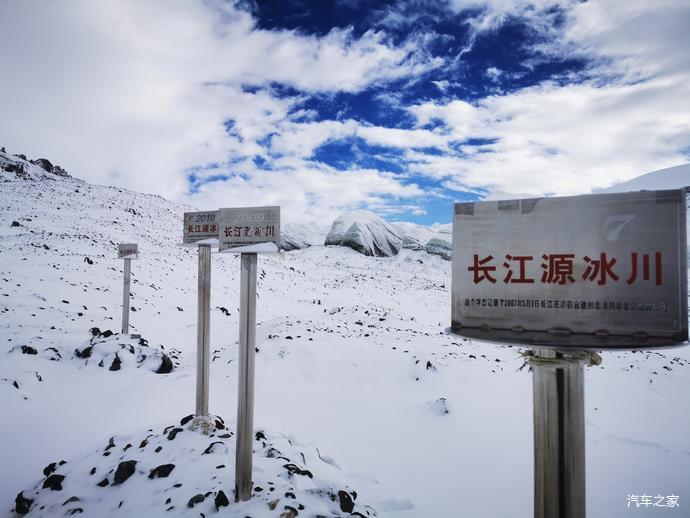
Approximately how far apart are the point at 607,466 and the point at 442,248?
58336mm

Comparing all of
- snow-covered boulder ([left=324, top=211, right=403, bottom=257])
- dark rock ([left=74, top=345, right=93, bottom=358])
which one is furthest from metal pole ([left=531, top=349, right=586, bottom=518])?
snow-covered boulder ([left=324, top=211, right=403, bottom=257])

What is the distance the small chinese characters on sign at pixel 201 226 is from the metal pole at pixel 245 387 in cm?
146

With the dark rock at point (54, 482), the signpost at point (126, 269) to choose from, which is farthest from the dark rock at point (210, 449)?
the signpost at point (126, 269)

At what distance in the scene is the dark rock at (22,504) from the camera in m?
4.69

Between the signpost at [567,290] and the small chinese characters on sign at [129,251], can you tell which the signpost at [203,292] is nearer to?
the signpost at [567,290]

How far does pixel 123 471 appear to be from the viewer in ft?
16.1

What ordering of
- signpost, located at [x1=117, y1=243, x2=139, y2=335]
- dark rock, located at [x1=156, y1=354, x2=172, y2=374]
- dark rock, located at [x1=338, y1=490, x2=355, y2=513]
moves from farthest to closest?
signpost, located at [x1=117, y1=243, x2=139, y2=335] < dark rock, located at [x1=156, y1=354, x2=172, y2=374] < dark rock, located at [x1=338, y1=490, x2=355, y2=513]

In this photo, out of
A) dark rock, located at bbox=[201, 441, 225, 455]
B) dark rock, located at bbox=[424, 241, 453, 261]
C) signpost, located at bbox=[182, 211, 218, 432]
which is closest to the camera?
dark rock, located at bbox=[201, 441, 225, 455]

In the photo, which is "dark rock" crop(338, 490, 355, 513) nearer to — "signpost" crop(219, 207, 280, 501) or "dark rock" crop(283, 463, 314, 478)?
"dark rock" crop(283, 463, 314, 478)

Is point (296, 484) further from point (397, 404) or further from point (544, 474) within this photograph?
point (397, 404)

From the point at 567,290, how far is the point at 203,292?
5.46 metres

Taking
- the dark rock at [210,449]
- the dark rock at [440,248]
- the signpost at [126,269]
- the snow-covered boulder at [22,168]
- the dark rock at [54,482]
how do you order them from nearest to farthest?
the dark rock at [54,482]
the dark rock at [210,449]
the signpost at [126,269]
the snow-covered boulder at [22,168]
the dark rock at [440,248]

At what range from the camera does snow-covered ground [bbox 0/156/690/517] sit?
16.6ft

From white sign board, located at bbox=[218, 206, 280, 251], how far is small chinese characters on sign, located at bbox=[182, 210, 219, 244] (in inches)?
47.6
